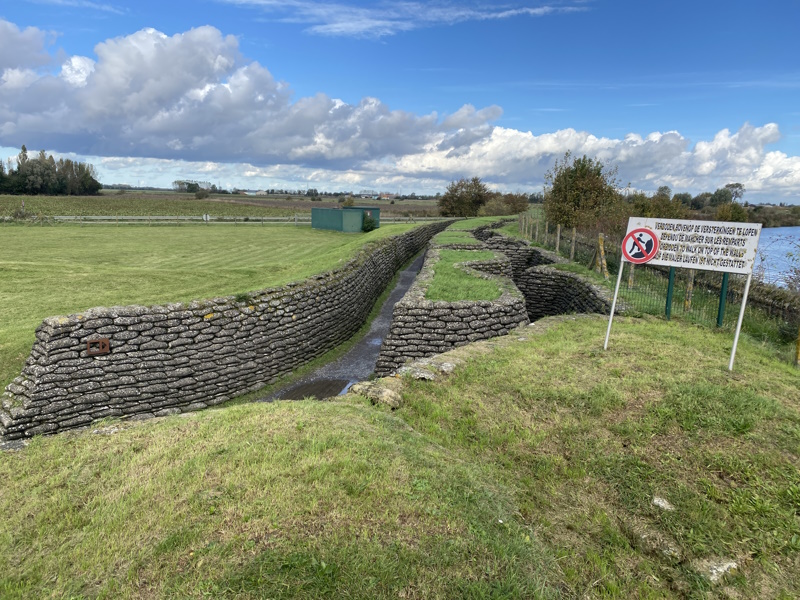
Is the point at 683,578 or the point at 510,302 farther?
the point at 510,302

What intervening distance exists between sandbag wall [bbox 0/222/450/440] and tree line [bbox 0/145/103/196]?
9032 centimetres

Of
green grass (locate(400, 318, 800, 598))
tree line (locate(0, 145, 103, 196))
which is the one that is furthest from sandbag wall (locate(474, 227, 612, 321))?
tree line (locate(0, 145, 103, 196))

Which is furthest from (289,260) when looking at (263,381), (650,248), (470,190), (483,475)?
(470,190)

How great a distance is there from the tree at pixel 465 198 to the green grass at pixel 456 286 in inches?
1895

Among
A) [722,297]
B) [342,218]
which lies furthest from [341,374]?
[342,218]

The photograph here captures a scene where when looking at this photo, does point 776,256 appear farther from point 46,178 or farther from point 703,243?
point 46,178

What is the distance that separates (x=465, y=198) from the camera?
207 feet

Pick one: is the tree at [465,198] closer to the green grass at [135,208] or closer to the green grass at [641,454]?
the green grass at [135,208]

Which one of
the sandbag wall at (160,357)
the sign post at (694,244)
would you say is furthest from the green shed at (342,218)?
the sign post at (694,244)

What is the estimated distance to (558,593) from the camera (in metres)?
3.29

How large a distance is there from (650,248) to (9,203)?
255ft

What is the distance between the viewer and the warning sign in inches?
286

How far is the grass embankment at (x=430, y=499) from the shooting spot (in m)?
Answer: 2.99

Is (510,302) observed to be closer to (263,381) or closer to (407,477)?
(263,381)
